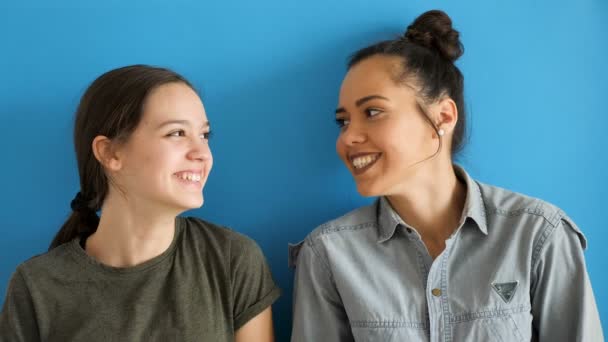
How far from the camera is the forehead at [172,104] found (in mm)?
1187

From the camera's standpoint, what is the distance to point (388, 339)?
126cm

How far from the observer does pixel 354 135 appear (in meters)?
1.29

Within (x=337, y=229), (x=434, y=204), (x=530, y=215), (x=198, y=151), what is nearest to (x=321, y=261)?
(x=337, y=229)

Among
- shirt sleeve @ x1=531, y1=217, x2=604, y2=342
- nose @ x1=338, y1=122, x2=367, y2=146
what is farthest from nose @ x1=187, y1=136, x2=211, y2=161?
shirt sleeve @ x1=531, y1=217, x2=604, y2=342

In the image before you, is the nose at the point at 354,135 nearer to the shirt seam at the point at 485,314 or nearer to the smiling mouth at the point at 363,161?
the smiling mouth at the point at 363,161

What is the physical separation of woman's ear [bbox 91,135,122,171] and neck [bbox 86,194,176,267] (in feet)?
0.31

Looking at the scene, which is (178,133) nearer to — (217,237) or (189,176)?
(189,176)

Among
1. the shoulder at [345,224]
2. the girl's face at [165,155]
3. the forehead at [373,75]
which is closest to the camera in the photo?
the girl's face at [165,155]

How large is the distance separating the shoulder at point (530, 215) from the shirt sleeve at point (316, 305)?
0.45 m

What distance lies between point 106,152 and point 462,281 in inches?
35.9

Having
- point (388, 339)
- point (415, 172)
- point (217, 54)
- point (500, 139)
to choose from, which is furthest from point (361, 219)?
point (217, 54)

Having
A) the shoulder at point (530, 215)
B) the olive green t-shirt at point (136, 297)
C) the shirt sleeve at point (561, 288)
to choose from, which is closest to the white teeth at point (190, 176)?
the olive green t-shirt at point (136, 297)

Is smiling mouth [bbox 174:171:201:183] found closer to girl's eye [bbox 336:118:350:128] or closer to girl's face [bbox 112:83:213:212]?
girl's face [bbox 112:83:213:212]

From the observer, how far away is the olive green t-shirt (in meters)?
1.21
